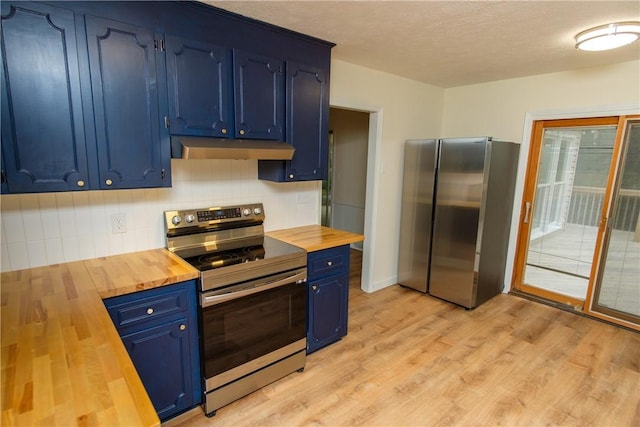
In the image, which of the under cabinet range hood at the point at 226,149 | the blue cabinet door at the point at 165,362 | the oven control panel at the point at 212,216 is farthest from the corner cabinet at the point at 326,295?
the blue cabinet door at the point at 165,362

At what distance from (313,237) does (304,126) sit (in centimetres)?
84

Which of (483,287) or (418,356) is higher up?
(483,287)

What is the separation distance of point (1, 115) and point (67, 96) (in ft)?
0.86

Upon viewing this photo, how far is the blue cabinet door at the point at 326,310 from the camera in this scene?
243 centimetres

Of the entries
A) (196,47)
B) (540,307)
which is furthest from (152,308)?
(540,307)

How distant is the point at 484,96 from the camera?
148 inches

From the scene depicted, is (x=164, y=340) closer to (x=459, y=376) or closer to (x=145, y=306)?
(x=145, y=306)

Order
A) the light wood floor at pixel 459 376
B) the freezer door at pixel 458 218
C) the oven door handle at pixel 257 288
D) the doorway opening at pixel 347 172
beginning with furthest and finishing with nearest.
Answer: the doorway opening at pixel 347 172
the freezer door at pixel 458 218
the light wood floor at pixel 459 376
the oven door handle at pixel 257 288

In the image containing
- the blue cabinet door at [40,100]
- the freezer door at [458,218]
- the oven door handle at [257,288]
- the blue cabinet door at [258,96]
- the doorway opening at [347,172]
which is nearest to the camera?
the blue cabinet door at [40,100]

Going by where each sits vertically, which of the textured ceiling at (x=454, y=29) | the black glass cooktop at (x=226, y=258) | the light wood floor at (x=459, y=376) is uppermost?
the textured ceiling at (x=454, y=29)

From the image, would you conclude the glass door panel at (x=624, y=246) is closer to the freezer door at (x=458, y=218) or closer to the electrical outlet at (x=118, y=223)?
the freezer door at (x=458, y=218)

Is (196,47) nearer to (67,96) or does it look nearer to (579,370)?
(67,96)

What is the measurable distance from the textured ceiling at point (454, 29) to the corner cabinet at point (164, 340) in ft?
5.42

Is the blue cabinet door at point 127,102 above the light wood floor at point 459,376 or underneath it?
above
